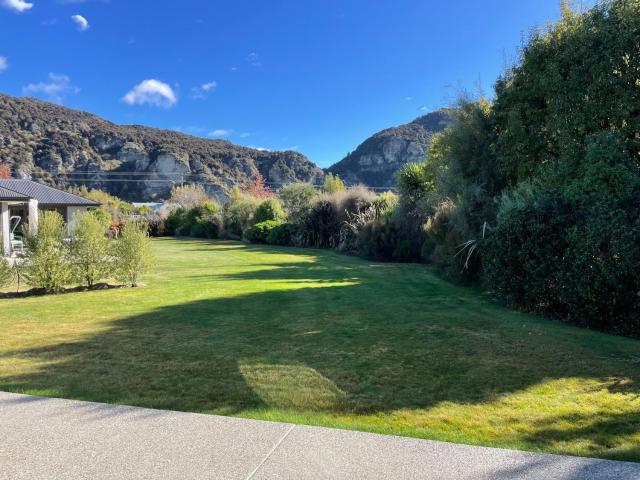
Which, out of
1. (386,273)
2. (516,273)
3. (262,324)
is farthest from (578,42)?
(262,324)

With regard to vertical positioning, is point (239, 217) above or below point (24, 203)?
below

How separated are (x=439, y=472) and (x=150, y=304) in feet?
23.9

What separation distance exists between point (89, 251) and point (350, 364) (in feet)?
26.9

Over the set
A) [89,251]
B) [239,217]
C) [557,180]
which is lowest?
[89,251]

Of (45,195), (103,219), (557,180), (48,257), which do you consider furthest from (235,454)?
(45,195)

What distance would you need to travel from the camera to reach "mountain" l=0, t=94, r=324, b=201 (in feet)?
200

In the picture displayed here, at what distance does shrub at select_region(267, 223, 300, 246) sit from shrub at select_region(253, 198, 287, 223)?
3.59 meters

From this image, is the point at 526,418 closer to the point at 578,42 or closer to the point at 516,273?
the point at 516,273

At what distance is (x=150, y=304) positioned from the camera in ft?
29.1

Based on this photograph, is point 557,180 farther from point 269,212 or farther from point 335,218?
point 269,212

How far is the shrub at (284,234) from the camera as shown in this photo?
27531 millimetres

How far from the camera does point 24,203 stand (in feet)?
78.3

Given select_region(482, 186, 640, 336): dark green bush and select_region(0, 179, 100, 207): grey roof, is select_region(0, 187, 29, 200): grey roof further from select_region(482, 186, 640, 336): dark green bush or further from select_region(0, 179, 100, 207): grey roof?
select_region(482, 186, 640, 336): dark green bush

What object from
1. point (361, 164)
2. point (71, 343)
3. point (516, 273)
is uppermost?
point (361, 164)
